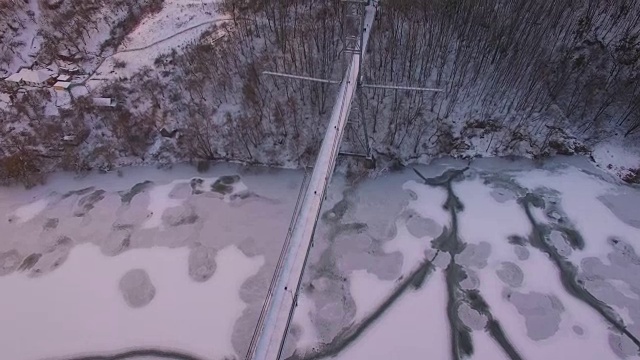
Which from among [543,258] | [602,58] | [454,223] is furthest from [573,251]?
[602,58]

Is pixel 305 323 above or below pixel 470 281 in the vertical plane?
below

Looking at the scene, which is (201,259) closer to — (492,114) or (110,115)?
(110,115)

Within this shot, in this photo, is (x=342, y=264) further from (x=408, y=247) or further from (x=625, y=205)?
(x=625, y=205)

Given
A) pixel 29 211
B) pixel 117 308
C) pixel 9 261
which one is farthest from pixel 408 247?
pixel 29 211

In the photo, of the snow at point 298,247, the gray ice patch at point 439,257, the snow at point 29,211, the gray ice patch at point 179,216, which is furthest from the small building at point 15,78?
the gray ice patch at point 439,257

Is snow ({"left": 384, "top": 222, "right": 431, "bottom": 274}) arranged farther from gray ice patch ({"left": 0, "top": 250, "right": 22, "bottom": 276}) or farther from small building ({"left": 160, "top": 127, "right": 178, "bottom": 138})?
gray ice patch ({"left": 0, "top": 250, "right": 22, "bottom": 276})

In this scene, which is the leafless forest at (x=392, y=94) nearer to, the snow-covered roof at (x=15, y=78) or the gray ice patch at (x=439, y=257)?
the snow-covered roof at (x=15, y=78)
